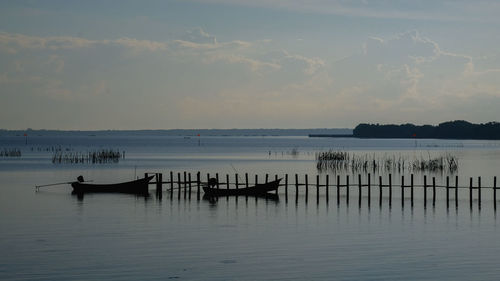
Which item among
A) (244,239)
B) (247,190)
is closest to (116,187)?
(247,190)

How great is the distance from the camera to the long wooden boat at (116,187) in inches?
1810

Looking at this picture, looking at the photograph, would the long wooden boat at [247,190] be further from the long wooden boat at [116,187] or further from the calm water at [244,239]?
the long wooden boat at [116,187]

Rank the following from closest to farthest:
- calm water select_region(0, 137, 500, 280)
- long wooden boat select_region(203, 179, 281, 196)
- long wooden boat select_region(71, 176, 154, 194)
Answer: calm water select_region(0, 137, 500, 280) < long wooden boat select_region(203, 179, 281, 196) < long wooden boat select_region(71, 176, 154, 194)

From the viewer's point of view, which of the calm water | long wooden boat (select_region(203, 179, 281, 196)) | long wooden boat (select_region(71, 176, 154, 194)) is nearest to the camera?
the calm water

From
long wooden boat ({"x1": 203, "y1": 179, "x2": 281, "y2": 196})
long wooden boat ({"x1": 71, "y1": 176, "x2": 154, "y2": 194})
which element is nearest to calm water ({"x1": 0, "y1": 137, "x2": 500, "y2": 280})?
long wooden boat ({"x1": 203, "y1": 179, "x2": 281, "y2": 196})

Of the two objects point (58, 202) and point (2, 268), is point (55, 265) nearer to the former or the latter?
point (2, 268)

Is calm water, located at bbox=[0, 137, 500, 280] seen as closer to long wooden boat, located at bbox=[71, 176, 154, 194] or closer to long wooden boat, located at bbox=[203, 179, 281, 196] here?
long wooden boat, located at bbox=[203, 179, 281, 196]

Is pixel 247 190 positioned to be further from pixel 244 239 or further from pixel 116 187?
pixel 244 239

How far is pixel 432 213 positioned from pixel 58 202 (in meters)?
22.1

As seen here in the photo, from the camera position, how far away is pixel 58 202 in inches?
1594

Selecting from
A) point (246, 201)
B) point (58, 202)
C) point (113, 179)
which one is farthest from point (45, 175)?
point (246, 201)

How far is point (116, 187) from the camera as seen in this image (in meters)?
46.0

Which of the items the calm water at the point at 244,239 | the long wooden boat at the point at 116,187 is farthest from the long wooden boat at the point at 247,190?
the long wooden boat at the point at 116,187

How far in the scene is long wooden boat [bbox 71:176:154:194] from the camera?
46.0 m
